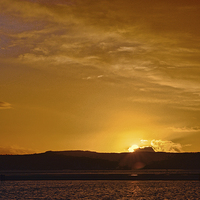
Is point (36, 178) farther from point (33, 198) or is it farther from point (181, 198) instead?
point (181, 198)

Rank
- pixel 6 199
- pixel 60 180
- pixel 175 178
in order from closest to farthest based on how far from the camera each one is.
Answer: pixel 6 199 → pixel 175 178 → pixel 60 180

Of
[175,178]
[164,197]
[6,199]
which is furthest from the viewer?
[175,178]

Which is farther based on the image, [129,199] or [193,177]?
[193,177]

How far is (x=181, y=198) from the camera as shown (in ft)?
287

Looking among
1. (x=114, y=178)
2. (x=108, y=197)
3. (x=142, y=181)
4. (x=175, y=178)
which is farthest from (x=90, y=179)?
(x=108, y=197)

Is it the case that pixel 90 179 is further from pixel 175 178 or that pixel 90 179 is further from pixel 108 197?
pixel 108 197

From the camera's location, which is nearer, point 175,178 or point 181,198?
point 181,198

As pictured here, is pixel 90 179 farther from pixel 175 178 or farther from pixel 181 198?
pixel 181 198

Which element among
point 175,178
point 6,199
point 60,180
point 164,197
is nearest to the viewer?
point 6,199

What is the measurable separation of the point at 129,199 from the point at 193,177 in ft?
238

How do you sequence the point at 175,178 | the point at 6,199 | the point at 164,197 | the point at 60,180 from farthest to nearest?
the point at 60,180 → the point at 175,178 → the point at 164,197 → the point at 6,199

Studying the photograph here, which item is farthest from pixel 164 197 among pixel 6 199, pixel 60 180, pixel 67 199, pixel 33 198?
pixel 60 180

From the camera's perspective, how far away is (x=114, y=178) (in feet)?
510

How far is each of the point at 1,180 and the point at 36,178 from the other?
1451 centimetres
